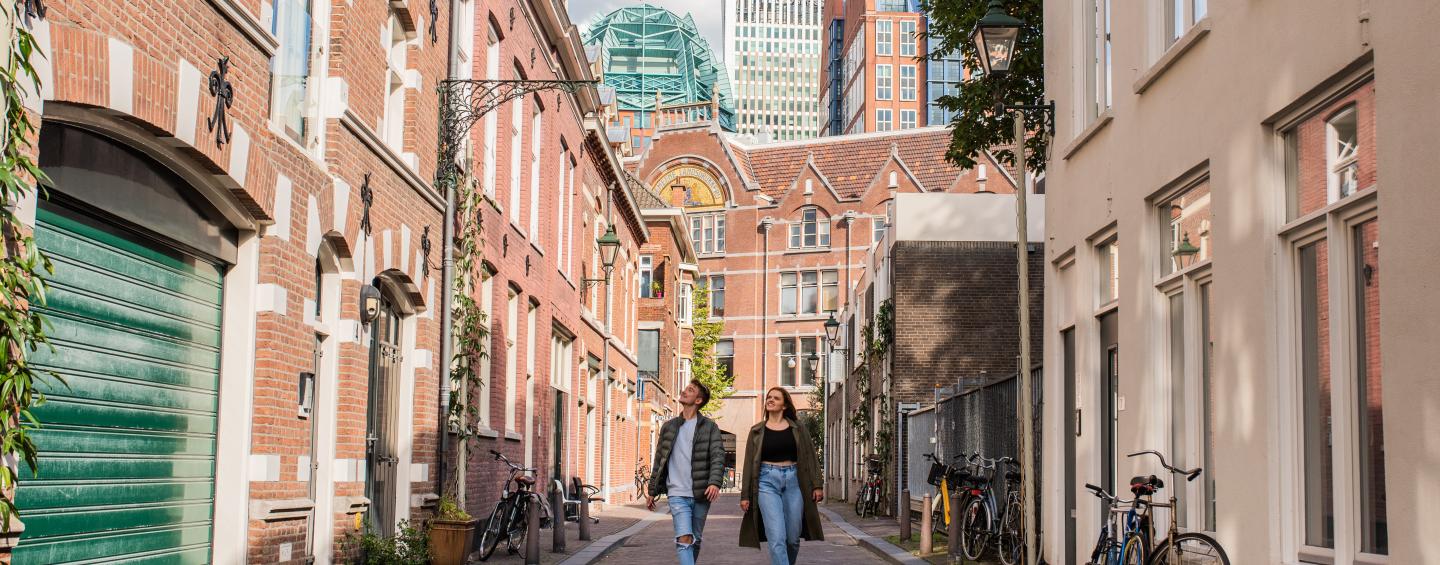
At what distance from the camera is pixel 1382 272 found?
6.74m

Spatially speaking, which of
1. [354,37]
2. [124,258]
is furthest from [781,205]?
[124,258]

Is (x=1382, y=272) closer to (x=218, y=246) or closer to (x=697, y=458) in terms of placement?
(x=697, y=458)

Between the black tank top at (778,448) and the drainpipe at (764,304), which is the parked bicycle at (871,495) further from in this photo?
the drainpipe at (764,304)

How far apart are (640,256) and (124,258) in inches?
1420

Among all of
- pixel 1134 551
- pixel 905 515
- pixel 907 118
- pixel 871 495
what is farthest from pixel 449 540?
pixel 907 118

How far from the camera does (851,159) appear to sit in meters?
70.4

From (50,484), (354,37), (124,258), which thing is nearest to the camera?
(50,484)

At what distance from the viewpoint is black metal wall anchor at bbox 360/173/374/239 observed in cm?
1249

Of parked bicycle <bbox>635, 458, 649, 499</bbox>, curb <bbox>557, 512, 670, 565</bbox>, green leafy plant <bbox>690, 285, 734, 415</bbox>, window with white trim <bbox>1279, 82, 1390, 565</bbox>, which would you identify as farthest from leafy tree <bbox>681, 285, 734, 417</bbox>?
window with white trim <bbox>1279, 82, 1390, 565</bbox>

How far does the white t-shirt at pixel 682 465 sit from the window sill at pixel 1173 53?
14.1ft

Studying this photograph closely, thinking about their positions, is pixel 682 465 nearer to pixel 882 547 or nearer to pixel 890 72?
pixel 882 547

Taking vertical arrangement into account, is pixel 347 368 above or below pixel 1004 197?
below

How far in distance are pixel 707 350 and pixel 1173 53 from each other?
59.7m

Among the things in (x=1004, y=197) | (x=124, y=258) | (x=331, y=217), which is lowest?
(x=124, y=258)
